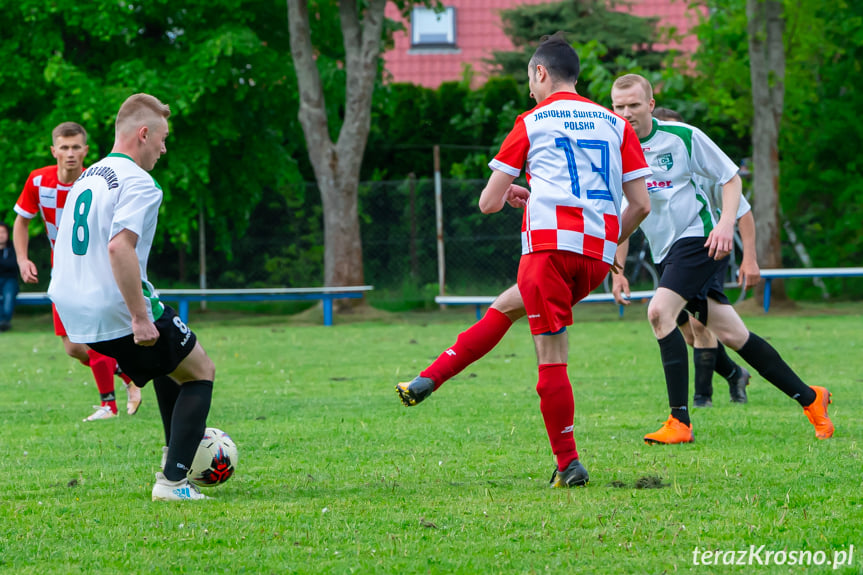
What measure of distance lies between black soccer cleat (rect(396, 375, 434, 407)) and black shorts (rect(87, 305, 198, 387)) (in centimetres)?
98

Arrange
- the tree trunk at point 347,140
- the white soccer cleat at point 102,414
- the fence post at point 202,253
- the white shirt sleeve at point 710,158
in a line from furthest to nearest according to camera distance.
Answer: the fence post at point 202,253 → the tree trunk at point 347,140 → the white soccer cleat at point 102,414 → the white shirt sleeve at point 710,158

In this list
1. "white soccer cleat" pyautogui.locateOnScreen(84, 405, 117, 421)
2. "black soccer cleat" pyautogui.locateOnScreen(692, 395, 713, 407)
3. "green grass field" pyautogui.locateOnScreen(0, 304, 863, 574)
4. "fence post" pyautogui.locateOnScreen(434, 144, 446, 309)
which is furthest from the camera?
"fence post" pyautogui.locateOnScreen(434, 144, 446, 309)

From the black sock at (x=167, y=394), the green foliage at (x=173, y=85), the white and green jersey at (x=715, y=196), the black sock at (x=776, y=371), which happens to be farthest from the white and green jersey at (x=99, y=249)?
the green foliage at (x=173, y=85)

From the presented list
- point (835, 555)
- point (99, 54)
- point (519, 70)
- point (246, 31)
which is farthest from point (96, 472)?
point (519, 70)

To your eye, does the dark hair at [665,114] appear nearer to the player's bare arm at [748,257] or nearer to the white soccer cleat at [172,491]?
the player's bare arm at [748,257]

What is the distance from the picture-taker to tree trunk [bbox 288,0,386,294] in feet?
61.7

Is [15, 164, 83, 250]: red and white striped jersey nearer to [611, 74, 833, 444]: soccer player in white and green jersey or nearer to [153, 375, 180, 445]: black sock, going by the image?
[153, 375, 180, 445]: black sock

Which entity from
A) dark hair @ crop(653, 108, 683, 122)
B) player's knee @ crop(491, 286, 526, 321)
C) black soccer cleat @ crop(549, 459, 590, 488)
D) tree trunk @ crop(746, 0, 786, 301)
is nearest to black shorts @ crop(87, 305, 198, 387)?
player's knee @ crop(491, 286, 526, 321)

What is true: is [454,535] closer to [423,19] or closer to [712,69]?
[712,69]

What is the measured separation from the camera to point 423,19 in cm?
3166

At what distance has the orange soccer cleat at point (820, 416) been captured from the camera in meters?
6.17

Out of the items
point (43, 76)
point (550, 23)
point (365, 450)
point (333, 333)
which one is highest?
point (550, 23)

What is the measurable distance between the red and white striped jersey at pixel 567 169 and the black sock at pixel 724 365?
323cm

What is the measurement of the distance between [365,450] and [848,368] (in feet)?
19.1
